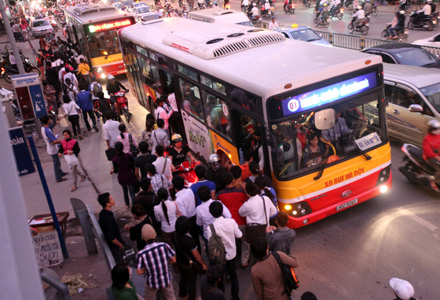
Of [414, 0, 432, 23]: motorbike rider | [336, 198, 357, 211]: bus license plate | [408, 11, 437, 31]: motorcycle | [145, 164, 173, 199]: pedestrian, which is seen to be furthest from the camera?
[408, 11, 437, 31]: motorcycle

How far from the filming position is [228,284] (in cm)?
649

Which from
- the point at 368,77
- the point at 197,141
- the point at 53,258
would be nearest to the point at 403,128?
the point at 368,77

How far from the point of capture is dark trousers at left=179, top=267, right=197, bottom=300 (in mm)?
5667

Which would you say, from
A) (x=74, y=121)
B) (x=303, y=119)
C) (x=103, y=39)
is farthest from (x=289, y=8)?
(x=303, y=119)

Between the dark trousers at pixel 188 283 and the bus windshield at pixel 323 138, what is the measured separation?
6.71ft

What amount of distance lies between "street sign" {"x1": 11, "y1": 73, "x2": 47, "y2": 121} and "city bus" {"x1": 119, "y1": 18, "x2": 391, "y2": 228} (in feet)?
9.97

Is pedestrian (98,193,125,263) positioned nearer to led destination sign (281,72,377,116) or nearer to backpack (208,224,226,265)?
backpack (208,224,226,265)

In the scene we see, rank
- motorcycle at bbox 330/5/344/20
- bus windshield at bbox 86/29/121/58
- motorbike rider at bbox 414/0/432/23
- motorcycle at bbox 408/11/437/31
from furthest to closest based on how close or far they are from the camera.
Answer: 1. motorcycle at bbox 330/5/344/20
2. motorcycle at bbox 408/11/437/31
3. motorbike rider at bbox 414/0/432/23
4. bus windshield at bbox 86/29/121/58

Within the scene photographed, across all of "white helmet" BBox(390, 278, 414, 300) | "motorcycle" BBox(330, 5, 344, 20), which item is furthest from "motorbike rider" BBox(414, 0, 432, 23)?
"white helmet" BBox(390, 278, 414, 300)

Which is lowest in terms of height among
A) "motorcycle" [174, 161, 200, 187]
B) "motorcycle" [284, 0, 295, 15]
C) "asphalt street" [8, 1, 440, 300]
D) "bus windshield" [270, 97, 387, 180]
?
"asphalt street" [8, 1, 440, 300]

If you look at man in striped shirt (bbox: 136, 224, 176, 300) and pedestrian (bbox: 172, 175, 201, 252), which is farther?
pedestrian (bbox: 172, 175, 201, 252)

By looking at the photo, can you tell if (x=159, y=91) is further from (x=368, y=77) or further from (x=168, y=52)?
(x=368, y=77)

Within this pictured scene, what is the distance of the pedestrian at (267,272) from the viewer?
4520mm

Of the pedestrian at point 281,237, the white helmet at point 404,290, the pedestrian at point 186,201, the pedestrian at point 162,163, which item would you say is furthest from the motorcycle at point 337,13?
the white helmet at point 404,290
